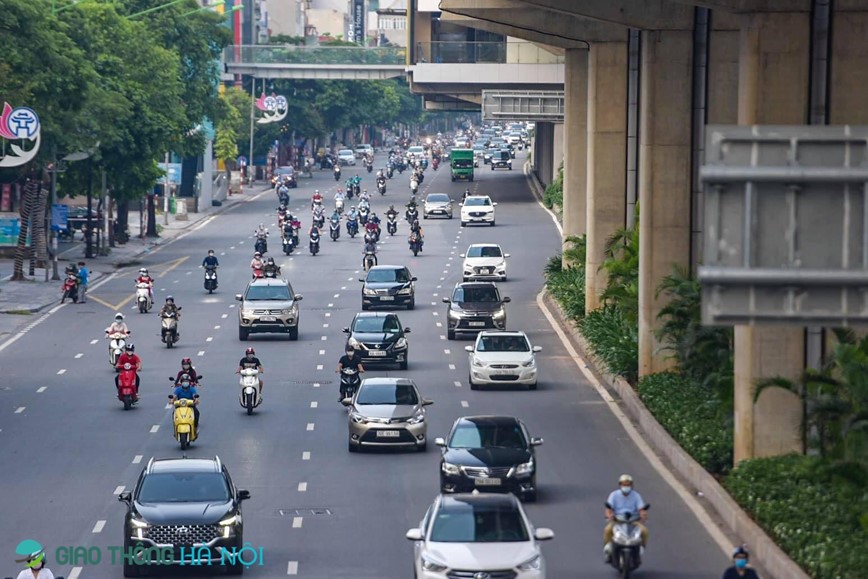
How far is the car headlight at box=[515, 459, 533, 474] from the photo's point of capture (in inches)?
1105

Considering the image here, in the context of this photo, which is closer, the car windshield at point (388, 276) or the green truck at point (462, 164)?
the car windshield at point (388, 276)

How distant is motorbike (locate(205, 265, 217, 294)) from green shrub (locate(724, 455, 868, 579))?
37.0 meters

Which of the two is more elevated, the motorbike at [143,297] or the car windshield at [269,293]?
the car windshield at [269,293]

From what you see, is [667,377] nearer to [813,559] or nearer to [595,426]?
[595,426]

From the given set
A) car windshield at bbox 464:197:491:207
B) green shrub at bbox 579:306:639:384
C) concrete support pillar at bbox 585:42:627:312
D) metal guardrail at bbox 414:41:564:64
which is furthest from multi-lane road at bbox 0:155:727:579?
metal guardrail at bbox 414:41:564:64

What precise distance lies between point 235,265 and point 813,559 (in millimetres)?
53938

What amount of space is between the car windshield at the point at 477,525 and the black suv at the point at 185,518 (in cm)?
278

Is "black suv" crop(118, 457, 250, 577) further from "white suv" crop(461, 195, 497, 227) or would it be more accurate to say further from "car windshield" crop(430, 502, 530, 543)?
"white suv" crop(461, 195, 497, 227)

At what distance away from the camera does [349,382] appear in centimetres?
3850

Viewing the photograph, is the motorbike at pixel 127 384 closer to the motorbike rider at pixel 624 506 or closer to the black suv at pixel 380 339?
the black suv at pixel 380 339

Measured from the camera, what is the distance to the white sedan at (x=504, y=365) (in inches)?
1636

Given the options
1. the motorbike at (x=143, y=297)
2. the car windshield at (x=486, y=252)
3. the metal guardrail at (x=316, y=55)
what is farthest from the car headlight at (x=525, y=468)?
the metal guardrail at (x=316, y=55)

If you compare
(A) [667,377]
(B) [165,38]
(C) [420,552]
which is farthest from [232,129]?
(C) [420,552]

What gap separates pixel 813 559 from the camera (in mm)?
21891
